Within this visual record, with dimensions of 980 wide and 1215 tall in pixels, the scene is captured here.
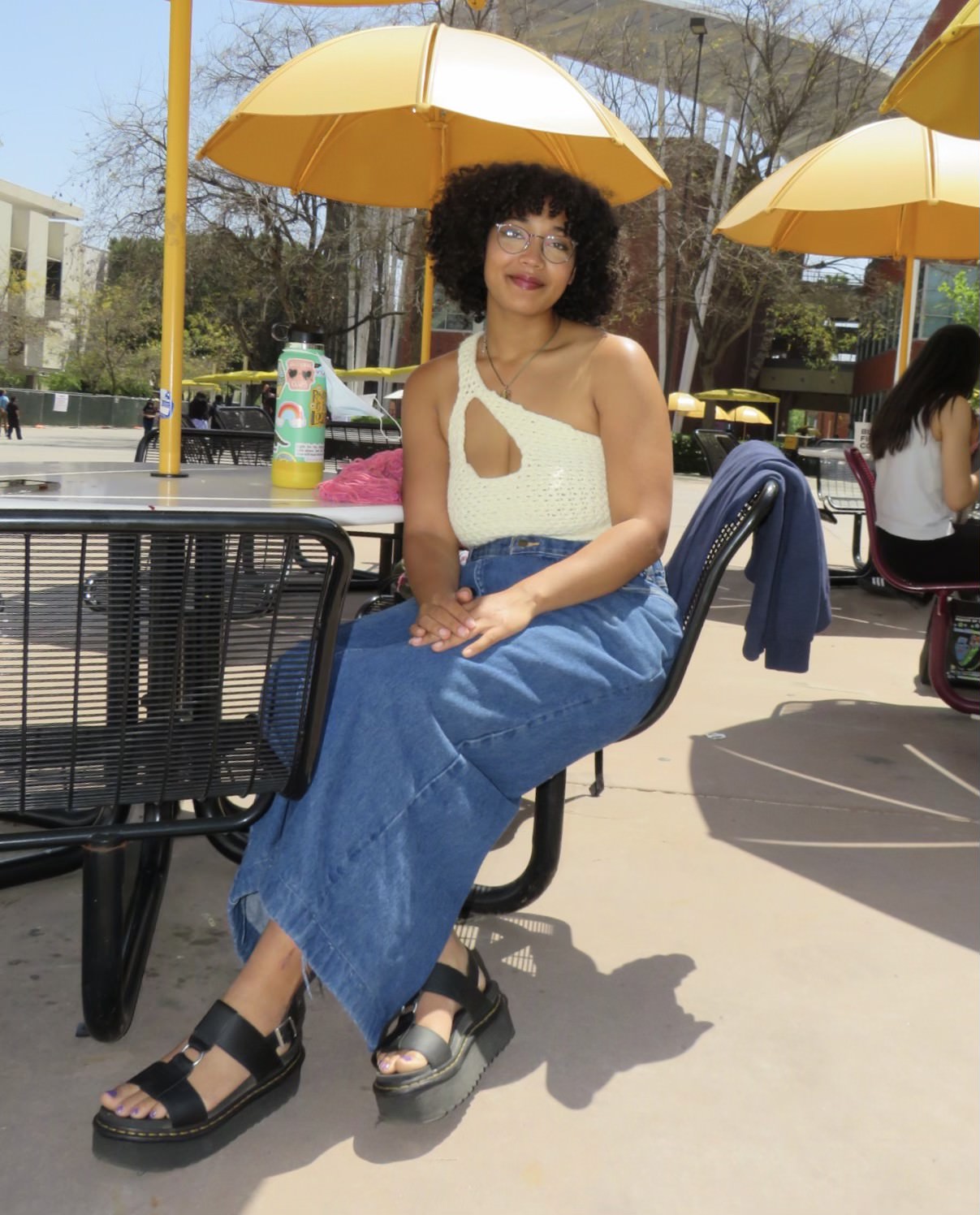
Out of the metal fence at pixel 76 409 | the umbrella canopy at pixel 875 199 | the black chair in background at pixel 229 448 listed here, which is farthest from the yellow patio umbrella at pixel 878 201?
the metal fence at pixel 76 409

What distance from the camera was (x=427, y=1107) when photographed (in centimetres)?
199

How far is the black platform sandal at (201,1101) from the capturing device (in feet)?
6.14

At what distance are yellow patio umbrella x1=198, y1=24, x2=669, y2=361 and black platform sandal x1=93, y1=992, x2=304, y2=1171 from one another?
2296 mm

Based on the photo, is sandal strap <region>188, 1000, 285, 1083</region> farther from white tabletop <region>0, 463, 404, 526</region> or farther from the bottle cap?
the bottle cap

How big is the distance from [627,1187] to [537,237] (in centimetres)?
190

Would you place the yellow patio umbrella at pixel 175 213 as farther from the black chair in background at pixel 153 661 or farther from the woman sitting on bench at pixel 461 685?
the black chair in background at pixel 153 661

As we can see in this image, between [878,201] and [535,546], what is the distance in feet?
15.0

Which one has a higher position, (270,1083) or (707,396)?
(707,396)

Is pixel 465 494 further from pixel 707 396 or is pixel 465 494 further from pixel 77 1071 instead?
pixel 707 396

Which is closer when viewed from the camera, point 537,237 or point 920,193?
point 537,237

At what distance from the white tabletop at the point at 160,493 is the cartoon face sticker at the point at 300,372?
0.26 meters

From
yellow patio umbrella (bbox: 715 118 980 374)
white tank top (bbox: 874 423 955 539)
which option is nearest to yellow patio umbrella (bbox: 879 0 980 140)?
white tank top (bbox: 874 423 955 539)

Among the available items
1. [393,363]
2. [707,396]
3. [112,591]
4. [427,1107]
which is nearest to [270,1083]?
[427,1107]

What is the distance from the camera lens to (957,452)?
4.68 meters
